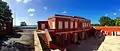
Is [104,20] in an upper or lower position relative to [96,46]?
upper

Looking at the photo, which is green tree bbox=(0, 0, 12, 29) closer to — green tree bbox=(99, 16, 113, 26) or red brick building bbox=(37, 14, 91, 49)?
red brick building bbox=(37, 14, 91, 49)

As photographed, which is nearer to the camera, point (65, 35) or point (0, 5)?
point (0, 5)

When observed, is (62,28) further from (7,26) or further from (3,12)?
(3,12)

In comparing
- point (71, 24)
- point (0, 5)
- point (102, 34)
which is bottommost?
point (102, 34)

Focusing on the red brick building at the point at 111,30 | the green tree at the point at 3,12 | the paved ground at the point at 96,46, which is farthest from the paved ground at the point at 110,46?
the green tree at the point at 3,12

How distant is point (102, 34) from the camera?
206ft

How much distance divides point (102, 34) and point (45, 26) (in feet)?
93.5

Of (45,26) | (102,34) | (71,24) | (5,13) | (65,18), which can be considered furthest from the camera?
(102,34)

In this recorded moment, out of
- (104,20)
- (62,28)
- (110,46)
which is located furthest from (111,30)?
(104,20)

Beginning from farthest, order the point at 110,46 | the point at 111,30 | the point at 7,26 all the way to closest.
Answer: the point at 111,30, the point at 110,46, the point at 7,26

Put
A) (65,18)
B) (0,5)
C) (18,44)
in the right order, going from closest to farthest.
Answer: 1. (18,44)
2. (0,5)
3. (65,18)

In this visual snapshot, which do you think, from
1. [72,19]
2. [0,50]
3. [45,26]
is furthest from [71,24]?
[0,50]

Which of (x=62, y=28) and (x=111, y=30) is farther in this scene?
(x=111, y=30)

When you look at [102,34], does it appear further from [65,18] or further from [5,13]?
[5,13]
